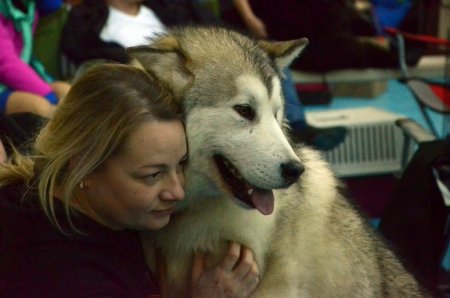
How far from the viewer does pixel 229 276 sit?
1430mm

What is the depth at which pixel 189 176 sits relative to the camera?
1.42m

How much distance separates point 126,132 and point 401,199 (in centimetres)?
162

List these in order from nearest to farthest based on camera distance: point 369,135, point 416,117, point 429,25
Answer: point 369,135 → point 416,117 → point 429,25

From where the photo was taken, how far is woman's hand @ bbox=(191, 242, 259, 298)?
141 cm

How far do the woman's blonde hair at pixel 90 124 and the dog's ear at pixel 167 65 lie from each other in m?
0.10

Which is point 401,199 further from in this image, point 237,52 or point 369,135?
point 237,52


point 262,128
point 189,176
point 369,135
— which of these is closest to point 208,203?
point 189,176

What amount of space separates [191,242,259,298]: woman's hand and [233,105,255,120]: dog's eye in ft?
0.93

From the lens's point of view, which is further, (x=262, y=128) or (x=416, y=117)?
(x=416, y=117)

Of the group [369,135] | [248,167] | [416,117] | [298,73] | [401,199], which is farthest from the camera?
[416,117]

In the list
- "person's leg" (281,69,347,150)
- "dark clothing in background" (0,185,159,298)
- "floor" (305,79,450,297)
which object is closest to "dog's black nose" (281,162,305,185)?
"dark clothing in background" (0,185,159,298)

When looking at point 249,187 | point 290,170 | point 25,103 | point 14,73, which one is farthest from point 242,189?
point 14,73

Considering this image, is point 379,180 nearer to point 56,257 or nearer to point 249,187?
point 249,187

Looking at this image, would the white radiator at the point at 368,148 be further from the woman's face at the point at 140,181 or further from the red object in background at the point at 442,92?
the woman's face at the point at 140,181
